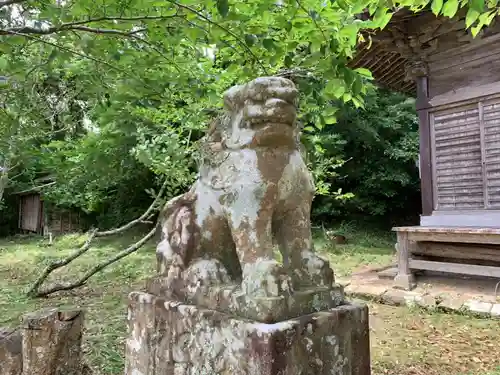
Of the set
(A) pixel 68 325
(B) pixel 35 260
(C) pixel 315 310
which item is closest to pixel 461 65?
(C) pixel 315 310

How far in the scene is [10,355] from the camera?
261 cm

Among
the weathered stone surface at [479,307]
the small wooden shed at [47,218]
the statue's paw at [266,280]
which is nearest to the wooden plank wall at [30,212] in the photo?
the small wooden shed at [47,218]

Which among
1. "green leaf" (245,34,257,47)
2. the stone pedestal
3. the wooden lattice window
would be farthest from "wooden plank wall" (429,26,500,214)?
the stone pedestal

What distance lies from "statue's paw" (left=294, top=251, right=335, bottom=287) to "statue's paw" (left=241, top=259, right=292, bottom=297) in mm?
152

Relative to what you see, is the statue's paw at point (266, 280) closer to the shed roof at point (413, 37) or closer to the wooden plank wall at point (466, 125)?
the shed roof at point (413, 37)

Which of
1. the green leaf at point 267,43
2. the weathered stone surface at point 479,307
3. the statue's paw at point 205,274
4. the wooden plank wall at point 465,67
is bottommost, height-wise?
the weathered stone surface at point 479,307

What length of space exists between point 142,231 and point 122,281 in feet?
20.8

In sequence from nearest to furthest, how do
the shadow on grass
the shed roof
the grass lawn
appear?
the grass lawn < the shed roof < the shadow on grass

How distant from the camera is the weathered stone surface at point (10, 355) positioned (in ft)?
8.48

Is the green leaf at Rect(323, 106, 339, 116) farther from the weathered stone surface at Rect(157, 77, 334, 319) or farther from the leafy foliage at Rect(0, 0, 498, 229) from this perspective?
the weathered stone surface at Rect(157, 77, 334, 319)

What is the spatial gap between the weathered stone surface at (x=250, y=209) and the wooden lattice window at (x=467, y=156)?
4.63 meters

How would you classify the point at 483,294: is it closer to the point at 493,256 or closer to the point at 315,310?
the point at 493,256

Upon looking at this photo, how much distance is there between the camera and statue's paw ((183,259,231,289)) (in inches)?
66.9

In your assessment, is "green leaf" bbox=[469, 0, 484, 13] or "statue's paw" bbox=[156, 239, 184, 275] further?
"statue's paw" bbox=[156, 239, 184, 275]
